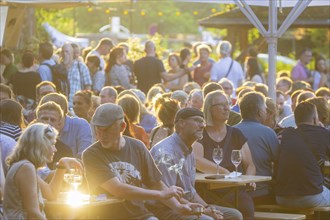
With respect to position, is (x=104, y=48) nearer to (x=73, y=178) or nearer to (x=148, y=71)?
(x=148, y=71)

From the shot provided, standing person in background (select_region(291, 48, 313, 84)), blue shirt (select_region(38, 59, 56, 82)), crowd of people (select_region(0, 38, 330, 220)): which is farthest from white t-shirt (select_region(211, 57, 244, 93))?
blue shirt (select_region(38, 59, 56, 82))

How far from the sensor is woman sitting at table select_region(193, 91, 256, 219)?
1269cm

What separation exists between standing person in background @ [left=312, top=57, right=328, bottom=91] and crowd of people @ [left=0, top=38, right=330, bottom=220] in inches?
193

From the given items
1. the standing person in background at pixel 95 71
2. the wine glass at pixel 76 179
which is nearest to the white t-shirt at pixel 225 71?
the standing person in background at pixel 95 71

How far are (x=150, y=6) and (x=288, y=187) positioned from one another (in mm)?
78313

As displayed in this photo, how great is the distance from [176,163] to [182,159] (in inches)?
3.1

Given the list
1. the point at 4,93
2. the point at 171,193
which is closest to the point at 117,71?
the point at 4,93

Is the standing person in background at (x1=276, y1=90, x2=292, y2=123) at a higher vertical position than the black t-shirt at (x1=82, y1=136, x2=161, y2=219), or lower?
higher

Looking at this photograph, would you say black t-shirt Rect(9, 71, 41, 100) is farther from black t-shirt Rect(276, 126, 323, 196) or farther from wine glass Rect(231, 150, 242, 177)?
wine glass Rect(231, 150, 242, 177)

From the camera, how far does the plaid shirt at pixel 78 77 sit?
2003 centimetres

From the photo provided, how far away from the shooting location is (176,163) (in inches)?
451

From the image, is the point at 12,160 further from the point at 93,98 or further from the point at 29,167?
the point at 93,98

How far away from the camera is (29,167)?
368 inches

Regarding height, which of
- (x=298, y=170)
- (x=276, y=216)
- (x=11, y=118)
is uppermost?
(x=11, y=118)
